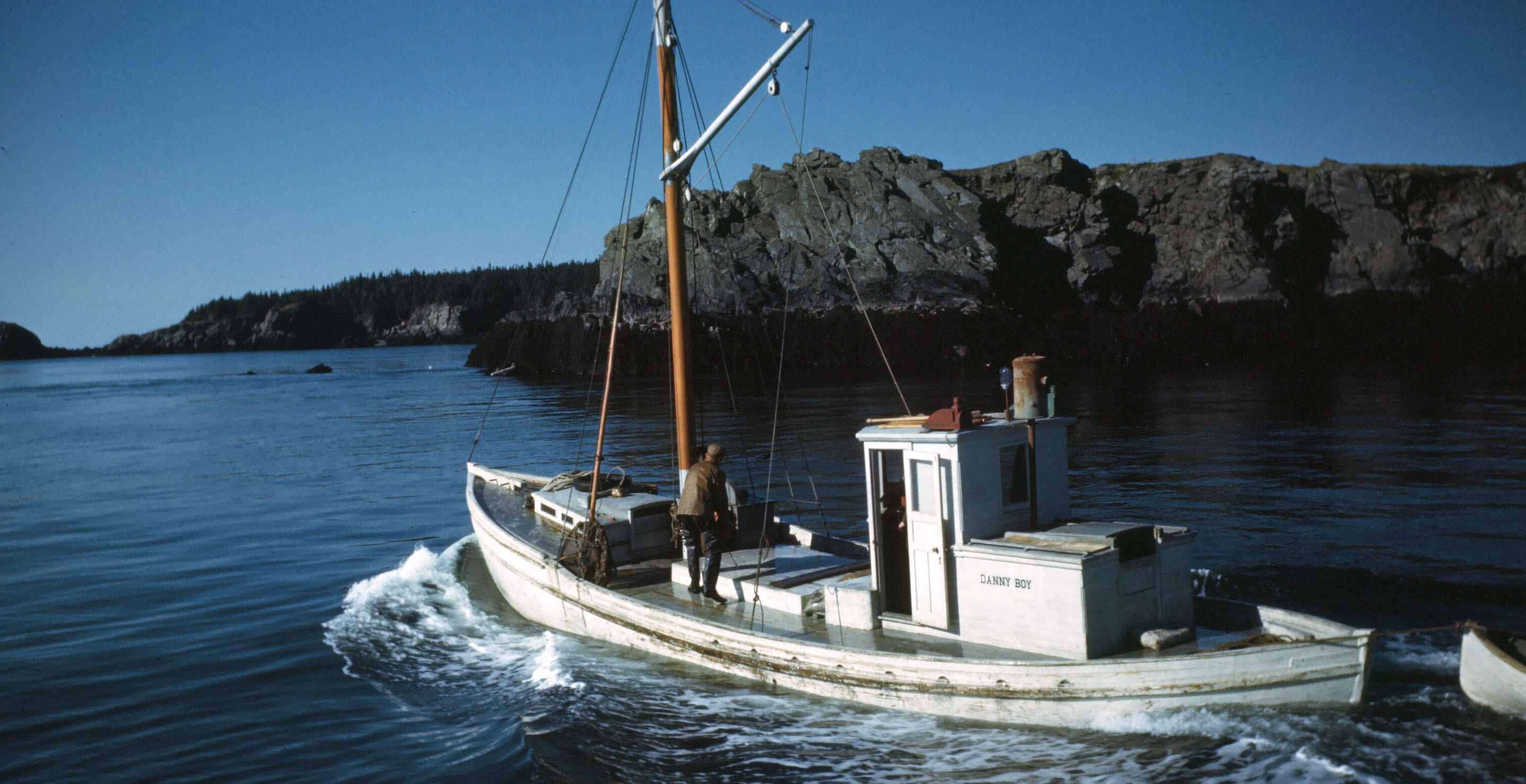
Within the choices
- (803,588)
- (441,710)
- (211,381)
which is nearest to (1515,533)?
(803,588)

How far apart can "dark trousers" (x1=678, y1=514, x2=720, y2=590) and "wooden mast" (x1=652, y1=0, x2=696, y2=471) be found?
1.84 m

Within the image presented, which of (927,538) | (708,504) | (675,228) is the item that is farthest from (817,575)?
(675,228)

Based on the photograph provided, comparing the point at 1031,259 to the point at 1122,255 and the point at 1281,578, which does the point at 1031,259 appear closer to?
the point at 1122,255

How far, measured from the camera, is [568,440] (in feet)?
119

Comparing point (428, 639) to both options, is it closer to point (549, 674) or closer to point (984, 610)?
point (549, 674)

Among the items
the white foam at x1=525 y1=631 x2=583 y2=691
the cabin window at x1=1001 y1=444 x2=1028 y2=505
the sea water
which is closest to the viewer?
the sea water

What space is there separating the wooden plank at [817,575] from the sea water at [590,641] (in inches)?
54.8

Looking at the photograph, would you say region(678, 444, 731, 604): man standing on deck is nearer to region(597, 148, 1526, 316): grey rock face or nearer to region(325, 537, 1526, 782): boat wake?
region(325, 537, 1526, 782): boat wake

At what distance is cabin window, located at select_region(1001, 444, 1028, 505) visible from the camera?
33.2ft

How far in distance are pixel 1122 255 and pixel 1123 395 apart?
3849 cm

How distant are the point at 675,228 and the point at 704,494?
4.49 metres

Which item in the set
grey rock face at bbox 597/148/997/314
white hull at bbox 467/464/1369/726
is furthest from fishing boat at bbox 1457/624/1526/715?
grey rock face at bbox 597/148/997/314

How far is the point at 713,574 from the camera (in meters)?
12.1

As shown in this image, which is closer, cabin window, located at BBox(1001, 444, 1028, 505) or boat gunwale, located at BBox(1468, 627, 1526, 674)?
boat gunwale, located at BBox(1468, 627, 1526, 674)
